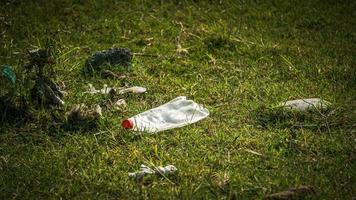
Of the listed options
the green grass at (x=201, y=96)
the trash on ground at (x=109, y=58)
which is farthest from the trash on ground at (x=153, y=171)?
the trash on ground at (x=109, y=58)

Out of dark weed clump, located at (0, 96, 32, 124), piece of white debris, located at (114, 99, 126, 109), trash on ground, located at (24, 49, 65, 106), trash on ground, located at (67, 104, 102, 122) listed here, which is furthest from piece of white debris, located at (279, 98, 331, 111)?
dark weed clump, located at (0, 96, 32, 124)

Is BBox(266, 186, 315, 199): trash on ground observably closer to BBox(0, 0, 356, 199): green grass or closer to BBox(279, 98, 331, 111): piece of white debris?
BBox(0, 0, 356, 199): green grass

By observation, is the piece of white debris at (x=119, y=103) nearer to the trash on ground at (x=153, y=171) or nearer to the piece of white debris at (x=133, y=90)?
the piece of white debris at (x=133, y=90)

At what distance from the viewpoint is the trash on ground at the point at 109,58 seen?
12.8 ft

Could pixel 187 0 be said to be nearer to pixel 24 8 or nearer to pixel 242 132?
pixel 24 8

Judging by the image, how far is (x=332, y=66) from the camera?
3906 millimetres

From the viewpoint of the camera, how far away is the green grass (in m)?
2.48

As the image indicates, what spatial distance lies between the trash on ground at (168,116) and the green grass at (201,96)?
0.21 ft

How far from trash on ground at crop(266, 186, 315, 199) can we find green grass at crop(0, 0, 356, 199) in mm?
59

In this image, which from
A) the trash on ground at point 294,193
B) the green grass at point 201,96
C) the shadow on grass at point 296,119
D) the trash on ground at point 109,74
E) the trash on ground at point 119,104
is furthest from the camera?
the trash on ground at point 109,74

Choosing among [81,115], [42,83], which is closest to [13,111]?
[42,83]

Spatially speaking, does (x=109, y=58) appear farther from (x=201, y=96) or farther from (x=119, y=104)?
(x=201, y=96)

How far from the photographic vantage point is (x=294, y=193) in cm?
229

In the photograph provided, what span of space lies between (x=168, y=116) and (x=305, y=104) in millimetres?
974
